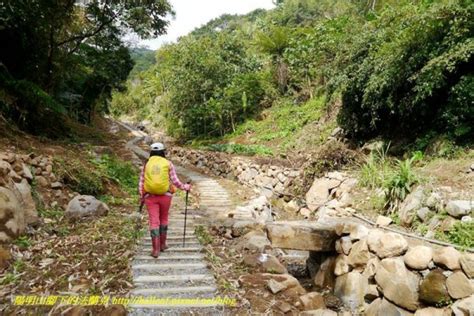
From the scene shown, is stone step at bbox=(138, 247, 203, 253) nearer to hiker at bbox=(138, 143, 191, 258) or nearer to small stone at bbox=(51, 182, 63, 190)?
hiker at bbox=(138, 143, 191, 258)

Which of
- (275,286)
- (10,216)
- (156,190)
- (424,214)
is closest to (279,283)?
(275,286)

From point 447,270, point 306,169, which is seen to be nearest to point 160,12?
point 306,169

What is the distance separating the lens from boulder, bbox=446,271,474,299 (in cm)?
349

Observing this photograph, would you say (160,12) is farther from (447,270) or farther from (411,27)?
(447,270)

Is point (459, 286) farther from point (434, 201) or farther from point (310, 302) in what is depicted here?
point (434, 201)

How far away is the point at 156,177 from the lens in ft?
15.3

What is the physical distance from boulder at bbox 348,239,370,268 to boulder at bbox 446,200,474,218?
120 centimetres

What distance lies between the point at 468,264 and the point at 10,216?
5.60 m

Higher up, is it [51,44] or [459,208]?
[51,44]

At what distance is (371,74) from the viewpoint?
8.35m

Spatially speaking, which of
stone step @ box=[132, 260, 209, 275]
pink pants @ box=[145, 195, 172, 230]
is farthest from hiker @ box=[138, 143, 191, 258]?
stone step @ box=[132, 260, 209, 275]

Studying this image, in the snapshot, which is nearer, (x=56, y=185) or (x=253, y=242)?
(x=253, y=242)

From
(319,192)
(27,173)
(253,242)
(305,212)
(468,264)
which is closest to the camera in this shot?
(468,264)

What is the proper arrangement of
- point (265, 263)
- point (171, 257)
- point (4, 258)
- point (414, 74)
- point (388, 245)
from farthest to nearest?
point (414, 74), point (171, 257), point (265, 263), point (388, 245), point (4, 258)
